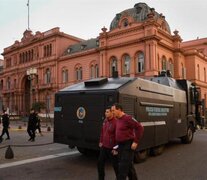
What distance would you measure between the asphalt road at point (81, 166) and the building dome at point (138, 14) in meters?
34.5

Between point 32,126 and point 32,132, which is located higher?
point 32,126

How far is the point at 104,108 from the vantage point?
29.8 feet

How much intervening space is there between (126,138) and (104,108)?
2771 mm

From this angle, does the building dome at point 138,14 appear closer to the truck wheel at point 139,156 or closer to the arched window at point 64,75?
the arched window at point 64,75

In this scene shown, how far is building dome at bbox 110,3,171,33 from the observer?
4454 cm

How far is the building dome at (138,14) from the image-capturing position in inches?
1753

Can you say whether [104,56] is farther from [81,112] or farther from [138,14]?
[81,112]

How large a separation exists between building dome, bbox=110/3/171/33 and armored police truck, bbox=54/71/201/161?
34311mm

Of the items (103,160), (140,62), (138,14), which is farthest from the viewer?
(138,14)

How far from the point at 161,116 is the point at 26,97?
5799 cm

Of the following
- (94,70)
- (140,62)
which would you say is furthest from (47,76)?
(140,62)

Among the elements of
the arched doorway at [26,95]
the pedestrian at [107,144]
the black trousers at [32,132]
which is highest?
the arched doorway at [26,95]

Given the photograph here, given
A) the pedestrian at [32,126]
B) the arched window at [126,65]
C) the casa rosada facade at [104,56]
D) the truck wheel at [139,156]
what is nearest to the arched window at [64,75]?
the casa rosada facade at [104,56]

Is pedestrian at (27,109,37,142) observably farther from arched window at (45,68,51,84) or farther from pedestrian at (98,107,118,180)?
arched window at (45,68,51,84)
